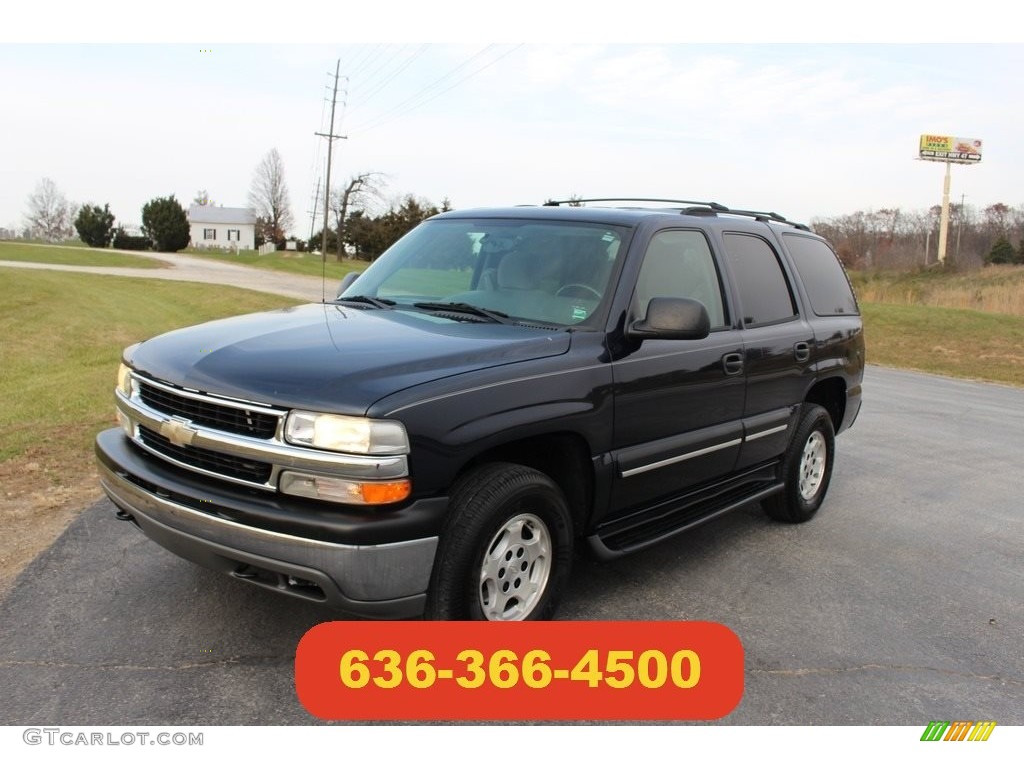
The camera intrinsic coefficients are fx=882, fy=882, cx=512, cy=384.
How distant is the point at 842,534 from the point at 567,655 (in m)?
2.86

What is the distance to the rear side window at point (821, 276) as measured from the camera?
599 centimetres

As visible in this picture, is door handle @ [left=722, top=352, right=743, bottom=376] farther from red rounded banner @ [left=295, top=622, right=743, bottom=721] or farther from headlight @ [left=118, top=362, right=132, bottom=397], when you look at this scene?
headlight @ [left=118, top=362, right=132, bottom=397]

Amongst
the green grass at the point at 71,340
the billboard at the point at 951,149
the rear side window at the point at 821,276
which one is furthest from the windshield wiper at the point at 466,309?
the billboard at the point at 951,149

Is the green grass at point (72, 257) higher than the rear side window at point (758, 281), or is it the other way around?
the green grass at point (72, 257)

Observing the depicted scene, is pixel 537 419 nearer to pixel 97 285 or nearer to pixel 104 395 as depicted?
pixel 104 395

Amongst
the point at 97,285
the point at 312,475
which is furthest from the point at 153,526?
the point at 97,285

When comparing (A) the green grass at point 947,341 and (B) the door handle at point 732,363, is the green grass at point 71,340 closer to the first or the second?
(B) the door handle at point 732,363

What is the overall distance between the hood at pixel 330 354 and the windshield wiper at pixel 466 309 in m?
0.11

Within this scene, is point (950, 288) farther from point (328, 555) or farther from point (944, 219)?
point (328, 555)

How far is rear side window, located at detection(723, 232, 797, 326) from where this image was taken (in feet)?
17.0

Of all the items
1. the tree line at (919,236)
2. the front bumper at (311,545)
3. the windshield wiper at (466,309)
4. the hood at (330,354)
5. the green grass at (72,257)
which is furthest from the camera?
the tree line at (919,236)

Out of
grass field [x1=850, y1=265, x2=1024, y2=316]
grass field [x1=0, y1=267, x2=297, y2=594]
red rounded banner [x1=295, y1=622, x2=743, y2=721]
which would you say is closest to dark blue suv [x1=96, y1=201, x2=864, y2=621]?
red rounded banner [x1=295, y1=622, x2=743, y2=721]

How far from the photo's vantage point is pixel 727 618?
168 inches
